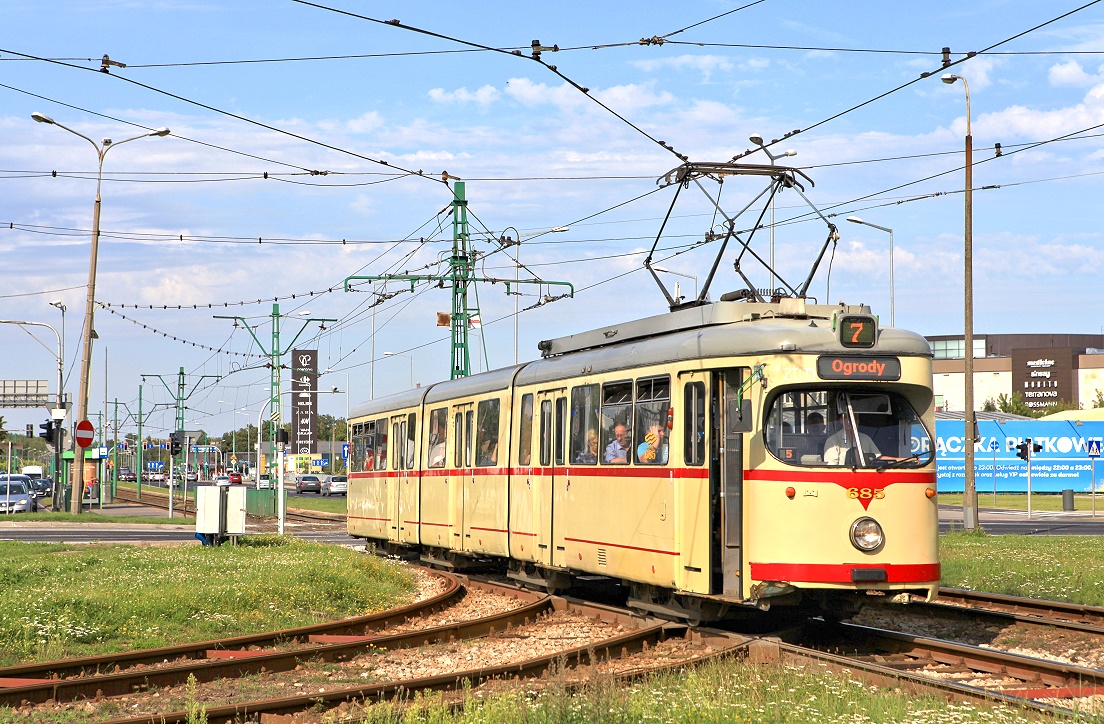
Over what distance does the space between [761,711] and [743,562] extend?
407cm

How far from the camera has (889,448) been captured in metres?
11.9

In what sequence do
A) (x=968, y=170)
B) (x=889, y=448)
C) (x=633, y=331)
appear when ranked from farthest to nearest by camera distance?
(x=968, y=170)
(x=633, y=331)
(x=889, y=448)

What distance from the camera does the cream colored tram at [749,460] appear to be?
38.2 ft

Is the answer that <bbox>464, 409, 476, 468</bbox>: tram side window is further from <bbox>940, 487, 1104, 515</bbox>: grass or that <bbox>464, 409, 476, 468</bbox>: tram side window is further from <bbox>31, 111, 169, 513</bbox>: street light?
<bbox>940, 487, 1104, 515</bbox>: grass

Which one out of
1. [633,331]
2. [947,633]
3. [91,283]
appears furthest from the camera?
[91,283]

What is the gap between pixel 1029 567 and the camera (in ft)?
64.2

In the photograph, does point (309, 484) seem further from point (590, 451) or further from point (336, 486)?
point (590, 451)

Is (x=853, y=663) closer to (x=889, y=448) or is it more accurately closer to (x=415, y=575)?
(x=889, y=448)

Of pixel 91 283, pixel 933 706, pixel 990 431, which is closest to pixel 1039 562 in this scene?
pixel 933 706

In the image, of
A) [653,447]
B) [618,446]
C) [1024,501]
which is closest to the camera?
[653,447]

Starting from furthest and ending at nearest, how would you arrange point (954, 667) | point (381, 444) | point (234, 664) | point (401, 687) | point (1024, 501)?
point (1024, 501) → point (381, 444) → point (954, 667) → point (234, 664) → point (401, 687)

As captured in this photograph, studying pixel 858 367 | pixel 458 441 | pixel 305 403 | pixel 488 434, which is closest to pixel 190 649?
pixel 858 367

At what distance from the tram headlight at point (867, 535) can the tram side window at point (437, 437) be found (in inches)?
412

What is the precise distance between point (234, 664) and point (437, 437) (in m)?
10.8
